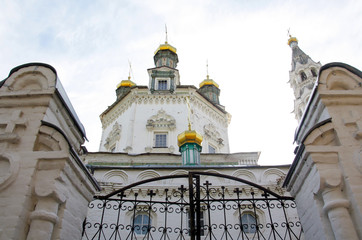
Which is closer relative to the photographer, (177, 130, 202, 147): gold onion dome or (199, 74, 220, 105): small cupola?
(177, 130, 202, 147): gold onion dome

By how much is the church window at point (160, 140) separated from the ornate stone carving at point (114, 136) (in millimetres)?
2553

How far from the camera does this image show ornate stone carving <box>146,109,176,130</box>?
778 inches

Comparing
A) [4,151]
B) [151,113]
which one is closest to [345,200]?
[4,151]

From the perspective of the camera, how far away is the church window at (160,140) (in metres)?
19.4

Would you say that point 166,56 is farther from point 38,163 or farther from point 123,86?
point 38,163

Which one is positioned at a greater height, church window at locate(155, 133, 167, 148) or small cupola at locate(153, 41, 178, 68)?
small cupola at locate(153, 41, 178, 68)

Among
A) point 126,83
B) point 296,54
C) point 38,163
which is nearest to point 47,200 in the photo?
point 38,163

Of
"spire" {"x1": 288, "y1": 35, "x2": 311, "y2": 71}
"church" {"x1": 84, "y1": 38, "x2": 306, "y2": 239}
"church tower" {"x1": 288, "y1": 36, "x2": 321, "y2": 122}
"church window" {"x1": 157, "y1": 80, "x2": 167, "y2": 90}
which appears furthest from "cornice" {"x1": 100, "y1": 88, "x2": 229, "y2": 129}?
"spire" {"x1": 288, "y1": 35, "x2": 311, "y2": 71}

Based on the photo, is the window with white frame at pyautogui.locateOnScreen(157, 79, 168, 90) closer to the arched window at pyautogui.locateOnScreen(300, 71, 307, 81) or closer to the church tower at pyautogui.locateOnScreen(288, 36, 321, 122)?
the church tower at pyautogui.locateOnScreen(288, 36, 321, 122)

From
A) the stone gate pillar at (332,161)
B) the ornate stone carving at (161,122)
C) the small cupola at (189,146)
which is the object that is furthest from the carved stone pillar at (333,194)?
the ornate stone carving at (161,122)

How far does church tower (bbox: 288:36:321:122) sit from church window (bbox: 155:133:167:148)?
1305 centimetres

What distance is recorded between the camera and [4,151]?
3.70m

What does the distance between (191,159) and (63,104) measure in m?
12.2

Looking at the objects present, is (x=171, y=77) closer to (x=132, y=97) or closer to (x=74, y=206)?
(x=132, y=97)
